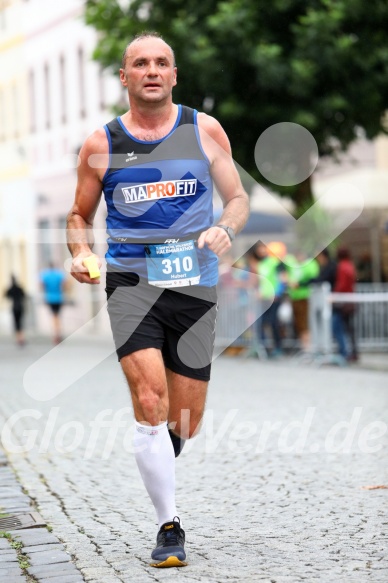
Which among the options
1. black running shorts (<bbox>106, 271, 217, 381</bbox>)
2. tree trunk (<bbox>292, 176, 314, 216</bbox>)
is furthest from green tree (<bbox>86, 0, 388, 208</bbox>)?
black running shorts (<bbox>106, 271, 217, 381</bbox>)

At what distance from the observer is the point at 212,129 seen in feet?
19.6

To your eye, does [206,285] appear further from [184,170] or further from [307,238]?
[307,238]

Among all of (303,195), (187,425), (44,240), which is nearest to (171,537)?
(187,425)

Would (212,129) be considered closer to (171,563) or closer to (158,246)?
(158,246)

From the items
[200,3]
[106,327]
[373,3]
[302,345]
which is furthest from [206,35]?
[106,327]

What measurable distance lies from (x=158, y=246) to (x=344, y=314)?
13.9 meters

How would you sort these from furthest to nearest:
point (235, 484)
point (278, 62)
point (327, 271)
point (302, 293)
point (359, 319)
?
point (278, 62) → point (302, 293) → point (327, 271) → point (359, 319) → point (235, 484)

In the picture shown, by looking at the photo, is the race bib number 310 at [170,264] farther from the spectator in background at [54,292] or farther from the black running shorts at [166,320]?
the spectator in background at [54,292]

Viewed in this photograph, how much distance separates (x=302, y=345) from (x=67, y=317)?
17728mm

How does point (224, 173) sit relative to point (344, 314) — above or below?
above

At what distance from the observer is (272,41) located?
75.1 feet

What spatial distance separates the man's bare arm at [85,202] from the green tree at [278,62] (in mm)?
16173

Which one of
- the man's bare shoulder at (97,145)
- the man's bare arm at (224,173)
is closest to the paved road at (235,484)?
the man's bare arm at (224,173)

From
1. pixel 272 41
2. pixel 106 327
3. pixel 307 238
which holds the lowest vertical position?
pixel 106 327
